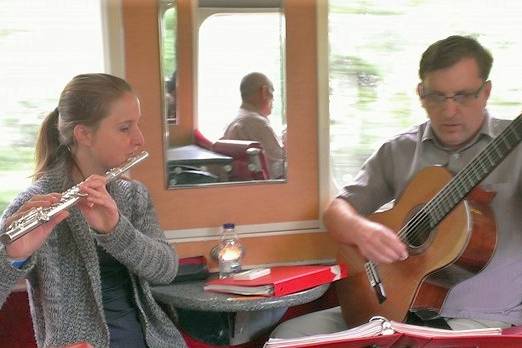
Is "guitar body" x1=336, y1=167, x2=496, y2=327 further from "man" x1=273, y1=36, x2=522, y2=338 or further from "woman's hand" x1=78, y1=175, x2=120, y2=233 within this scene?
"woman's hand" x1=78, y1=175, x2=120, y2=233

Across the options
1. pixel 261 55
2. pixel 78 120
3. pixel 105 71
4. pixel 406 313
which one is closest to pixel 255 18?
pixel 261 55

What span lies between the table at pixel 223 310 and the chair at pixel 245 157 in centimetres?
39

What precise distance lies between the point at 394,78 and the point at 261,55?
55 cm

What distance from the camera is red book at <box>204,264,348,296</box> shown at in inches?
72.6

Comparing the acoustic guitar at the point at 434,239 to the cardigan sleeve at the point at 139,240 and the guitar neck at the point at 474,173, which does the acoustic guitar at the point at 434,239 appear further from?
the cardigan sleeve at the point at 139,240

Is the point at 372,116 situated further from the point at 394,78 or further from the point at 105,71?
the point at 105,71

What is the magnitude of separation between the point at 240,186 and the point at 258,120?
232 millimetres

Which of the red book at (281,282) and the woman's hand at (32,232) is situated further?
the red book at (281,282)

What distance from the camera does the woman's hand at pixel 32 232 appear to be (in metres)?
1.54

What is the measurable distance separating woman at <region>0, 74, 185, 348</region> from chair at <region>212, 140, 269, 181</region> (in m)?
0.37

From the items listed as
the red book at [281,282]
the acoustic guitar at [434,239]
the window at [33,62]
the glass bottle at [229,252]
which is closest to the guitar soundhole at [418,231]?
the acoustic guitar at [434,239]

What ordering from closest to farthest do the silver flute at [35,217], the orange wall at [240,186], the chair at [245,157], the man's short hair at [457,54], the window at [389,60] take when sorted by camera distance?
1. the silver flute at [35,217]
2. the man's short hair at [457,54]
3. the orange wall at [240,186]
4. the chair at [245,157]
5. the window at [389,60]

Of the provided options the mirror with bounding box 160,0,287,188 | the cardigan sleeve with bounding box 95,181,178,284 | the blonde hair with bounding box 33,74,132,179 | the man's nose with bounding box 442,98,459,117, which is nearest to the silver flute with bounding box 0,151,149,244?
the cardigan sleeve with bounding box 95,181,178,284

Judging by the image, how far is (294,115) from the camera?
7.13 feet
